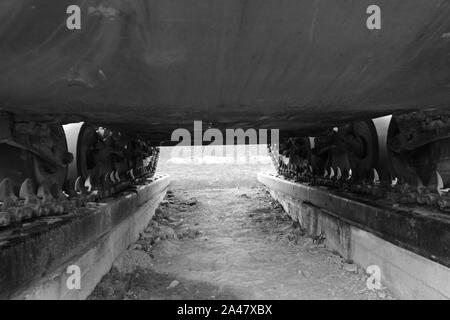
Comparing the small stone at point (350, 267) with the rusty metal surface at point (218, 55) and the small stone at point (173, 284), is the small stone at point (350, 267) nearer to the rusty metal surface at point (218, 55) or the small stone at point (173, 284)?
the small stone at point (173, 284)

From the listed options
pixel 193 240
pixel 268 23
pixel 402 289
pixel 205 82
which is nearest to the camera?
pixel 268 23

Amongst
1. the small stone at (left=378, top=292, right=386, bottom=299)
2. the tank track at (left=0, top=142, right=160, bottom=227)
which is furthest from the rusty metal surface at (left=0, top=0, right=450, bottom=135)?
the small stone at (left=378, top=292, right=386, bottom=299)

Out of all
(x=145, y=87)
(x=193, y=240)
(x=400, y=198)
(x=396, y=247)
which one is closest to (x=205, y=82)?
(x=145, y=87)

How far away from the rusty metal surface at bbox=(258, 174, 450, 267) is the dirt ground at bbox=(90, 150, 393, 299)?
0.49 metres

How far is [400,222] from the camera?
314 cm

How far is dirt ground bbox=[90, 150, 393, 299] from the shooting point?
335 centimetres

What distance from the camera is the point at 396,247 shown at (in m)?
3.14

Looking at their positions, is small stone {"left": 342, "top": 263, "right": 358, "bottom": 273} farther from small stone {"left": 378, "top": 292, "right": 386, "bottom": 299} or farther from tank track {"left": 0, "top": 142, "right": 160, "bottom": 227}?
tank track {"left": 0, "top": 142, "right": 160, "bottom": 227}

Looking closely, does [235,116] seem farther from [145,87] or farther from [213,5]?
[213,5]

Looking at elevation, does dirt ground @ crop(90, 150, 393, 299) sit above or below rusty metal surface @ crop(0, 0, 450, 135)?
below

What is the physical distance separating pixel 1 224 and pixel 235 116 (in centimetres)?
194

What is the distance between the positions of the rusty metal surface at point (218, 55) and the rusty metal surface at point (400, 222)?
937mm

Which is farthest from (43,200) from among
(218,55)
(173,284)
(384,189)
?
(384,189)

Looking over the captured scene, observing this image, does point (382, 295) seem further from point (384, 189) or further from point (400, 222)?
Result: point (384, 189)
